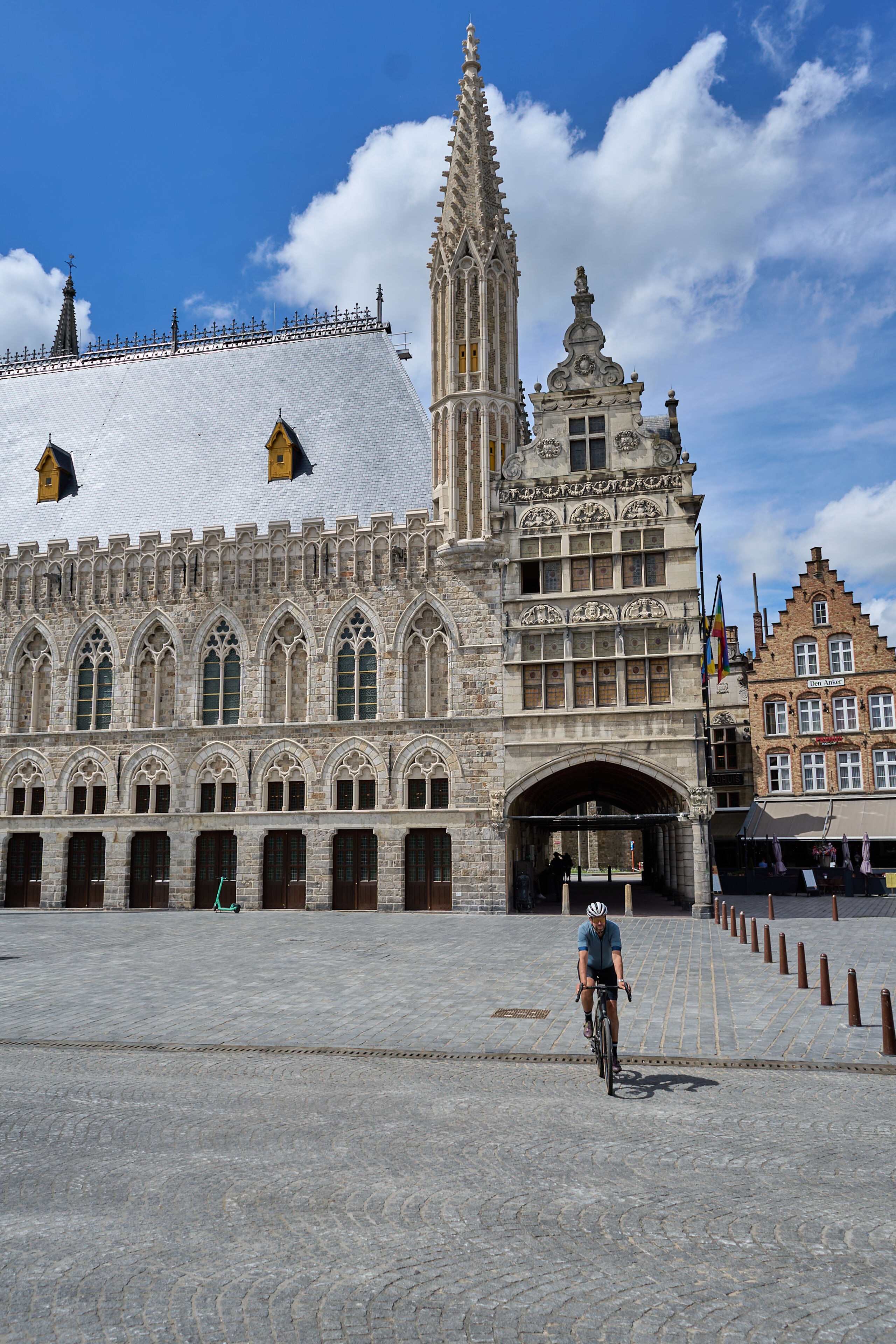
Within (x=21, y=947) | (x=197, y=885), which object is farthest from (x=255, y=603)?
(x=21, y=947)

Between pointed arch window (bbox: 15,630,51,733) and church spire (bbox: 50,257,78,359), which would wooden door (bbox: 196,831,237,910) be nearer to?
pointed arch window (bbox: 15,630,51,733)

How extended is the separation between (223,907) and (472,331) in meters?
20.2

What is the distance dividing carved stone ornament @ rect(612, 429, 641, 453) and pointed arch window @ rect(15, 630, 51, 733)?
20353mm

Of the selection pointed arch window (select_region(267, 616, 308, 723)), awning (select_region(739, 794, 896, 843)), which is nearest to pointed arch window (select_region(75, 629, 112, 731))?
pointed arch window (select_region(267, 616, 308, 723))

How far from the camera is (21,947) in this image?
20625 mm

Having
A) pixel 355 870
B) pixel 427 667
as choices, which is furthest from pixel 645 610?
pixel 355 870

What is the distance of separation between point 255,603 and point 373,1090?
2387 centimetres

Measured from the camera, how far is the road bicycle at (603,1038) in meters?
8.78

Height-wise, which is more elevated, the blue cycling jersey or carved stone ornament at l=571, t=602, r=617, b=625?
carved stone ornament at l=571, t=602, r=617, b=625

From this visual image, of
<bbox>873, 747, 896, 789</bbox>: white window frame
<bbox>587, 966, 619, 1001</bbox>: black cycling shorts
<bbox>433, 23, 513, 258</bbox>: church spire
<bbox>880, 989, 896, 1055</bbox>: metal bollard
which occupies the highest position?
<bbox>433, 23, 513, 258</bbox>: church spire

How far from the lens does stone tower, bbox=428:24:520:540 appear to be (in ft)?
98.1

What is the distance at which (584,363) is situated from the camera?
2936 centimetres

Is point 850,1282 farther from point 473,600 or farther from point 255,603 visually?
point 255,603

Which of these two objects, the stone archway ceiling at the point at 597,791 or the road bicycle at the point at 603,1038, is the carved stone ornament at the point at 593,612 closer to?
the stone archway ceiling at the point at 597,791
